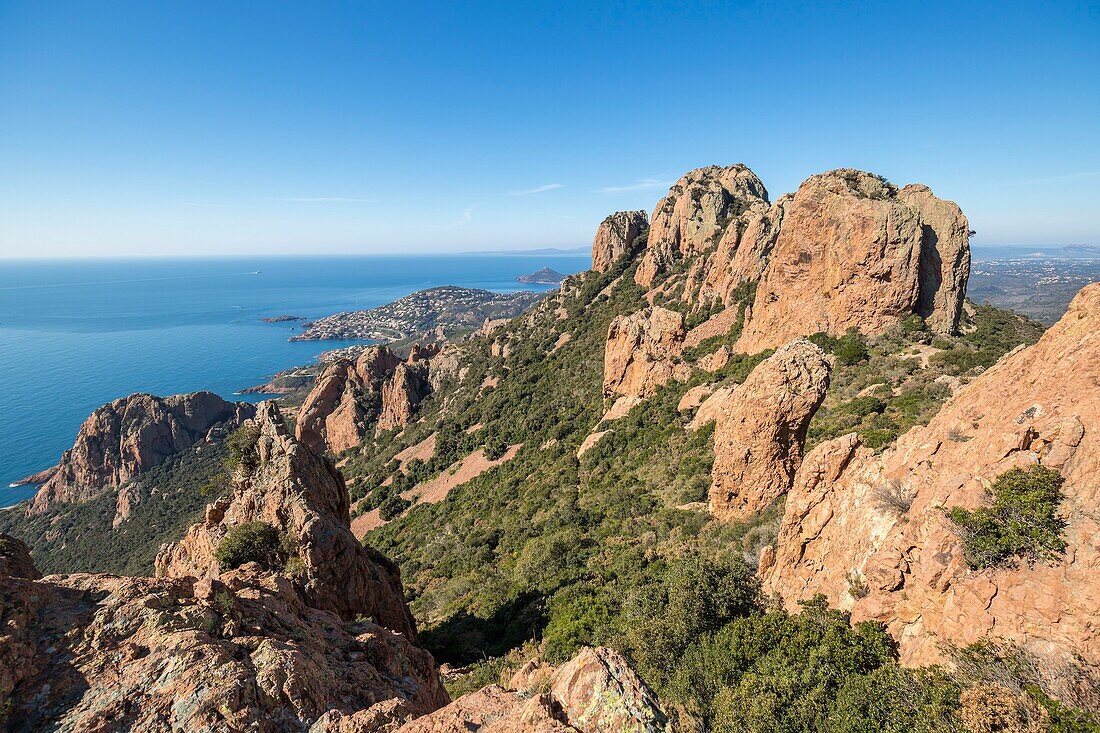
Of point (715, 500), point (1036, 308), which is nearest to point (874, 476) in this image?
point (715, 500)

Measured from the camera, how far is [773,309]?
116 ft

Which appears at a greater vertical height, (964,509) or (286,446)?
(964,509)

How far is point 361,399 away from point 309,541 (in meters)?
67.2

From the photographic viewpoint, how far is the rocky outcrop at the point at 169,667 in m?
6.47

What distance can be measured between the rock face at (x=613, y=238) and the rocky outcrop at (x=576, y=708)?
79.6m

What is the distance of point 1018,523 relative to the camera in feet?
27.7

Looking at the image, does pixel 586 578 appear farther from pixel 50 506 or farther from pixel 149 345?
pixel 149 345

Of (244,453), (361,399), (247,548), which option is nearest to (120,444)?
(361,399)

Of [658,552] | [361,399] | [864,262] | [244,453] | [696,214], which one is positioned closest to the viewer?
[658,552]

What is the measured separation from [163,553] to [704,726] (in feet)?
76.8

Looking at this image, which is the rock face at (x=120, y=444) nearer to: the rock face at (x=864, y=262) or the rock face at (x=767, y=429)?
the rock face at (x=767, y=429)

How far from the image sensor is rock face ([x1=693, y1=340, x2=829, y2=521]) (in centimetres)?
1842

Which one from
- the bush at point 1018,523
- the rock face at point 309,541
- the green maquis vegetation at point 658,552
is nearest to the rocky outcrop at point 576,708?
the green maquis vegetation at point 658,552

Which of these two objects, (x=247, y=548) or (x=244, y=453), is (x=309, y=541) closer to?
(x=247, y=548)
